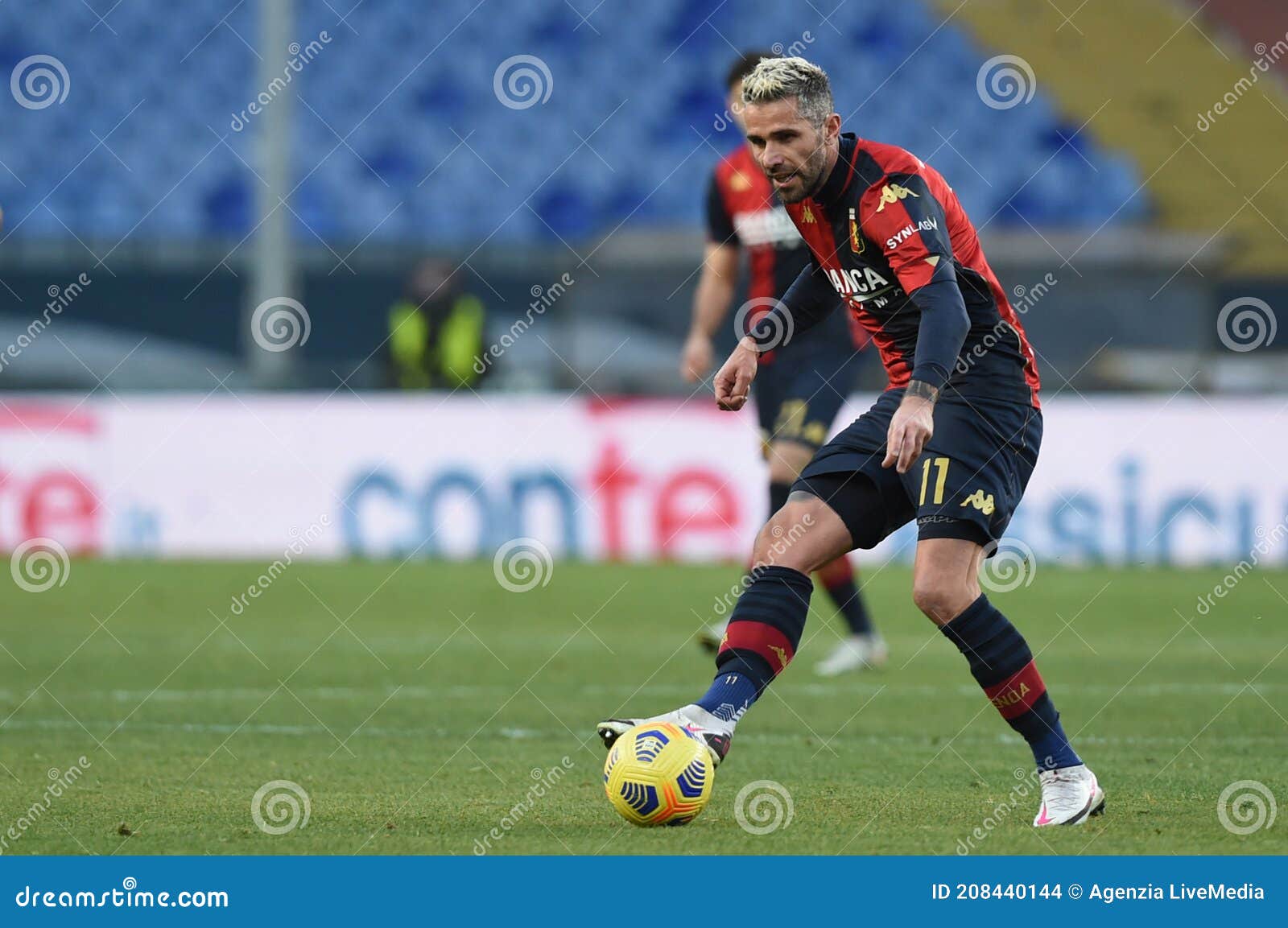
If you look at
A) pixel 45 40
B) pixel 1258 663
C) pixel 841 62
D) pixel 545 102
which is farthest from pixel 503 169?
pixel 1258 663

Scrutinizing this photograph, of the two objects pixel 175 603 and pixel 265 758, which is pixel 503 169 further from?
pixel 265 758

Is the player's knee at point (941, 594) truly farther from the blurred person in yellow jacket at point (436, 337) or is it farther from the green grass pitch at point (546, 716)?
the blurred person in yellow jacket at point (436, 337)

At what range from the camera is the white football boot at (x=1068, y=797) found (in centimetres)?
499

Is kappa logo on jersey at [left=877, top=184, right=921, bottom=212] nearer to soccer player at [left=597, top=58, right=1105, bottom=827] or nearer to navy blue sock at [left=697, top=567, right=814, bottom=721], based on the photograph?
soccer player at [left=597, top=58, right=1105, bottom=827]

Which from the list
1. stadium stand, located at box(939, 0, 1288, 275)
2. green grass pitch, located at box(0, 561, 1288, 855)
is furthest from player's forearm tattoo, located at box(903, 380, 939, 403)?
stadium stand, located at box(939, 0, 1288, 275)

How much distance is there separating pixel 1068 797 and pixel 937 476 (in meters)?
0.91

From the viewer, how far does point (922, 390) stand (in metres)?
4.81

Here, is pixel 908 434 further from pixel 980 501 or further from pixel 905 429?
pixel 980 501

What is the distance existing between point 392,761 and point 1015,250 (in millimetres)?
12654

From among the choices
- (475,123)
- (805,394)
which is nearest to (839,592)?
(805,394)

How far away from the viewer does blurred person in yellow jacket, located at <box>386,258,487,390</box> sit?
15.9 meters

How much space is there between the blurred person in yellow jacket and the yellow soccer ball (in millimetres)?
10921

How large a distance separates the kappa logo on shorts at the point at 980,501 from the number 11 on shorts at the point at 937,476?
0.07 m

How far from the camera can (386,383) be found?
15.6m
